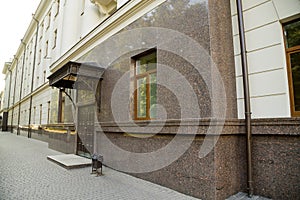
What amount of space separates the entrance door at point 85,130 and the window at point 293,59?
6.25 metres

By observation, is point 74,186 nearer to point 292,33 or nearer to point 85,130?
point 85,130

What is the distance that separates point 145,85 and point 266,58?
2972mm

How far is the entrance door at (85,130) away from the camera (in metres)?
7.59

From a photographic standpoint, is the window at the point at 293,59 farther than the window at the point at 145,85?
No

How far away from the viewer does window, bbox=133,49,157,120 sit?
528 centimetres

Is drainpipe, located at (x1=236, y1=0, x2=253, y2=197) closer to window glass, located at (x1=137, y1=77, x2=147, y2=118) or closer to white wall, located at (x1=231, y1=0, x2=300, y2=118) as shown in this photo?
white wall, located at (x1=231, y1=0, x2=300, y2=118)

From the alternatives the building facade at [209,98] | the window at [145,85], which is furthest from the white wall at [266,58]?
the window at [145,85]

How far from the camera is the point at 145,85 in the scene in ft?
18.2

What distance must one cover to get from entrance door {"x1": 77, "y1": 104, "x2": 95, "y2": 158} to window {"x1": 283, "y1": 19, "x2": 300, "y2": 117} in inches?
246

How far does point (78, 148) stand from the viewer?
27.6ft

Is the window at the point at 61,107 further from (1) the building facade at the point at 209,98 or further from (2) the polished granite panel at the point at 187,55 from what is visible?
(2) the polished granite panel at the point at 187,55

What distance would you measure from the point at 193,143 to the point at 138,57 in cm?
327

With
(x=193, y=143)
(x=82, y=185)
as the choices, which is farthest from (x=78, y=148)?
(x=193, y=143)

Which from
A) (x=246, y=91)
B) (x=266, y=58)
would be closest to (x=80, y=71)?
(x=246, y=91)
